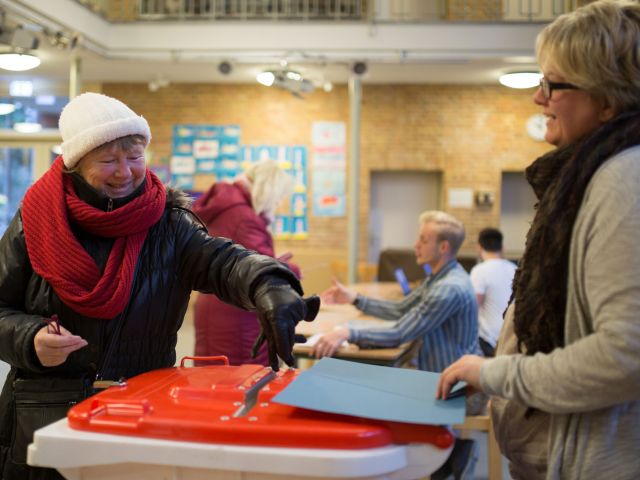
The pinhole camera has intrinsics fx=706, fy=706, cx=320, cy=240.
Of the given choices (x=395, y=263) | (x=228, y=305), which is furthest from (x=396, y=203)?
(x=228, y=305)

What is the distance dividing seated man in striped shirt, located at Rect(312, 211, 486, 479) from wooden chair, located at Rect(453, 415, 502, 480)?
0.27 ft

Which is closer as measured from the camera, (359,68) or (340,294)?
(340,294)

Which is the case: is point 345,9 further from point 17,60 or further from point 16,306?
point 16,306

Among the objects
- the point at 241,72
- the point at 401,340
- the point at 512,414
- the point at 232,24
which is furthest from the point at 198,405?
the point at 241,72

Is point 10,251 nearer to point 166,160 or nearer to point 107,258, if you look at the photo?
point 107,258

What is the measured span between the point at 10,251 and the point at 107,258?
8.7 inches

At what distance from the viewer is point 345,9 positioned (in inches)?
434

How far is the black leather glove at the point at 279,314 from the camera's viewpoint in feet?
4.77

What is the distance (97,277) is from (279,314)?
0.46m

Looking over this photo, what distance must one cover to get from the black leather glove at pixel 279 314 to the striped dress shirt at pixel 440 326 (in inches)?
68.8

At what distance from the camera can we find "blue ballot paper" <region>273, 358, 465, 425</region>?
114 centimetres

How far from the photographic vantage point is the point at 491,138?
35.4 ft

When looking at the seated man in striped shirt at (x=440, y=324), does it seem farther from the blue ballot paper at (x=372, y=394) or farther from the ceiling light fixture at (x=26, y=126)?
the ceiling light fixture at (x=26, y=126)

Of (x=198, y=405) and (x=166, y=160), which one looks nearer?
(x=198, y=405)
